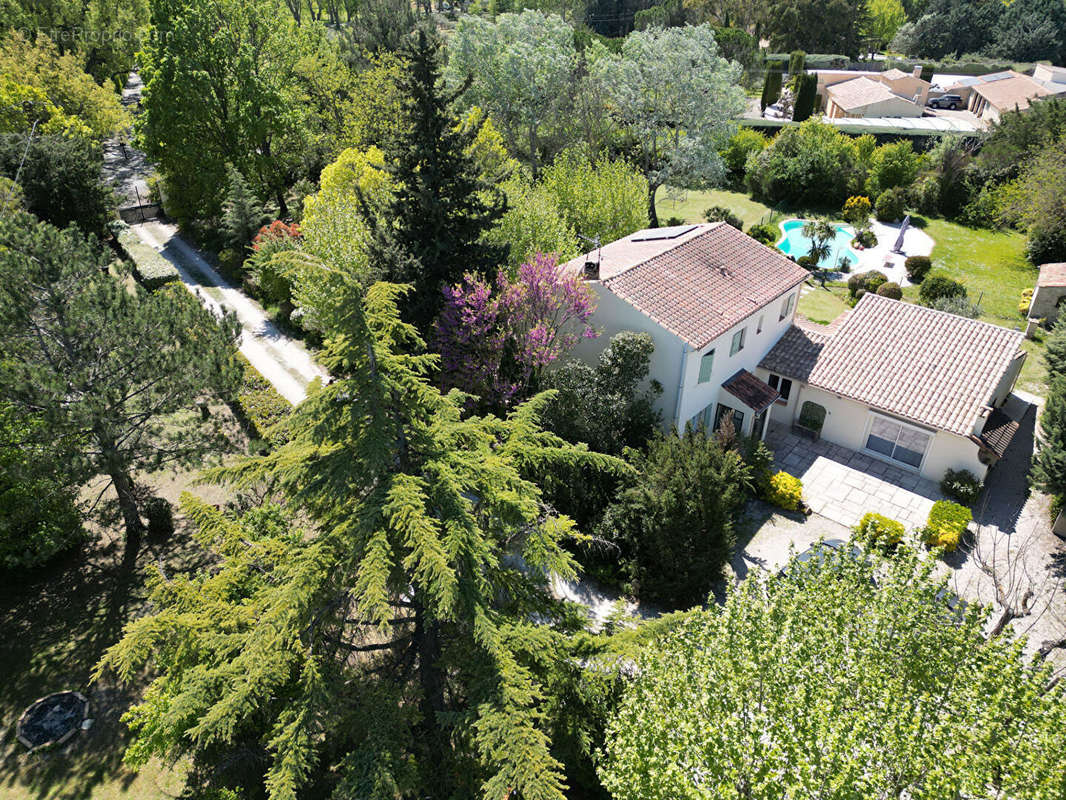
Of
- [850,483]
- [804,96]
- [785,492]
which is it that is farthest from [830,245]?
[804,96]

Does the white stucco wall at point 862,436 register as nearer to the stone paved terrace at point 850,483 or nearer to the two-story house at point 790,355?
the two-story house at point 790,355

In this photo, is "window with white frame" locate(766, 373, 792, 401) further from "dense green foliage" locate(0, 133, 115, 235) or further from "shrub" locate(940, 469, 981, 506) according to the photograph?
"dense green foliage" locate(0, 133, 115, 235)

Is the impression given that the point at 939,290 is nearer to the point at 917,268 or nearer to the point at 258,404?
the point at 917,268

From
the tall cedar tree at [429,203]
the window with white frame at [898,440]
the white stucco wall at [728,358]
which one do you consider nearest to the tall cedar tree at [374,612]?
the tall cedar tree at [429,203]

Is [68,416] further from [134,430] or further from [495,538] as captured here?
[495,538]

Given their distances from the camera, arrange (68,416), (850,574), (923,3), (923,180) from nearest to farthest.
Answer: (850,574) → (68,416) → (923,180) → (923,3)

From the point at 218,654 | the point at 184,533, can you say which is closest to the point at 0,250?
the point at 184,533

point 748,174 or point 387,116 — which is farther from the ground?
point 387,116
